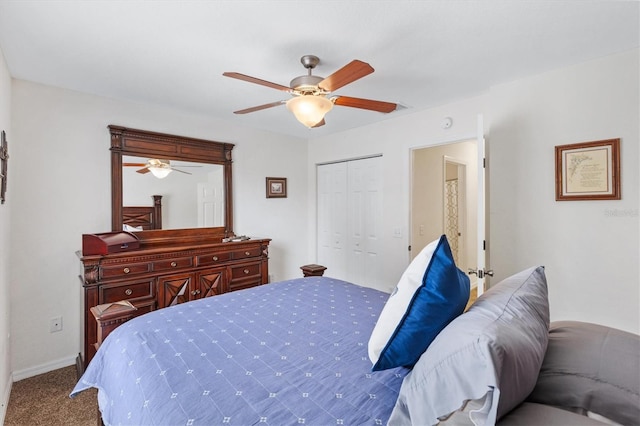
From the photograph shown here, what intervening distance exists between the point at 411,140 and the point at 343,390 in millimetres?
3061

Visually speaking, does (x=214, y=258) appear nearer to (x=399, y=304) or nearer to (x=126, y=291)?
(x=126, y=291)

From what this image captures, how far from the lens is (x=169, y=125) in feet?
11.1

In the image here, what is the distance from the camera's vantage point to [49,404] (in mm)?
2203

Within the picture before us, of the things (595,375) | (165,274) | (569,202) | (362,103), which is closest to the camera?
(595,375)

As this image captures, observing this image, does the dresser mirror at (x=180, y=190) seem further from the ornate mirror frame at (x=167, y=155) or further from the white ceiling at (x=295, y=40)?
the white ceiling at (x=295, y=40)

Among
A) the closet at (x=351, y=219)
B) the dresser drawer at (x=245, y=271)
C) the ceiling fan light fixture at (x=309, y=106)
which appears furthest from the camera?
Answer: the closet at (x=351, y=219)

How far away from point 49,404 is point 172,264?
126 cm

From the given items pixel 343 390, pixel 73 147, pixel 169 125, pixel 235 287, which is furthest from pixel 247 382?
pixel 169 125

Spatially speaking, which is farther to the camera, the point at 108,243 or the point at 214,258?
the point at 214,258

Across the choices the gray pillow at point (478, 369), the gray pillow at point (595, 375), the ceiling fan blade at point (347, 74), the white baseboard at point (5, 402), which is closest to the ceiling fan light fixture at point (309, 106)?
the ceiling fan blade at point (347, 74)

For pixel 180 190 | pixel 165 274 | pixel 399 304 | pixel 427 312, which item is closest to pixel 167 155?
pixel 180 190

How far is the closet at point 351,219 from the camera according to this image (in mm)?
4035

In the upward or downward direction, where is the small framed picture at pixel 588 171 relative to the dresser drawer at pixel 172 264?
upward

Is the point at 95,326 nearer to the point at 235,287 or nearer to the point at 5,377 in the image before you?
the point at 5,377
